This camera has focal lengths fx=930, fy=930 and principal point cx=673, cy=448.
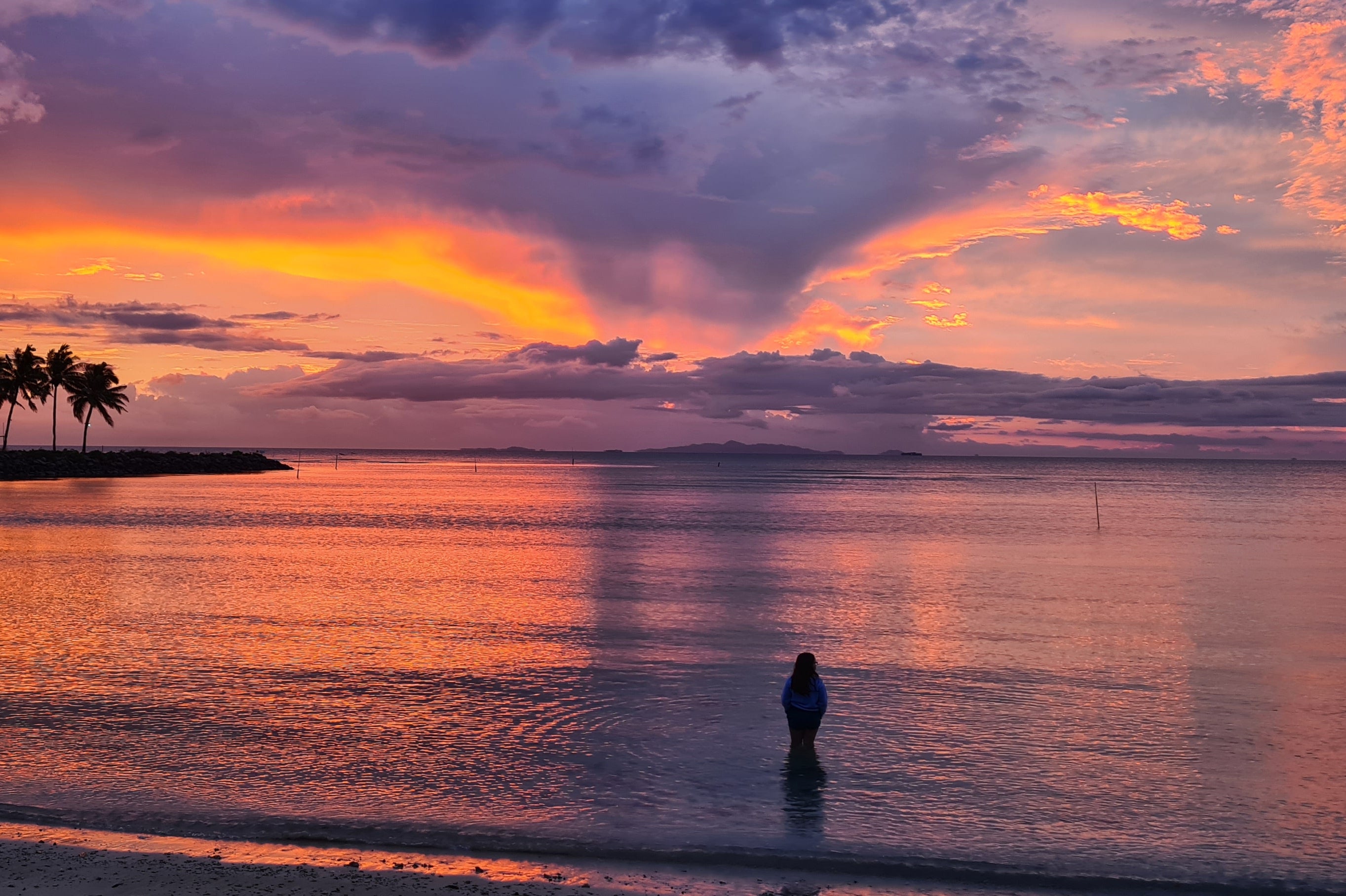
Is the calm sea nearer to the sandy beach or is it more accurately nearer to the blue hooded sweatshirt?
the sandy beach

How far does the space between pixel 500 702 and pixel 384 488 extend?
94.3m

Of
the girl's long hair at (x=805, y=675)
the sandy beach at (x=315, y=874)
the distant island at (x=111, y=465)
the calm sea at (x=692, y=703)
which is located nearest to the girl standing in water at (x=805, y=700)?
the girl's long hair at (x=805, y=675)

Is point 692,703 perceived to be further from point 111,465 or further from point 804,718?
point 111,465

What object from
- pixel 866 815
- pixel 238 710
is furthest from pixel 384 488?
pixel 866 815

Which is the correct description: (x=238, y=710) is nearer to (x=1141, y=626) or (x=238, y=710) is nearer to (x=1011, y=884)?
(x=1011, y=884)

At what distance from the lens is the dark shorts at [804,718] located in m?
12.8

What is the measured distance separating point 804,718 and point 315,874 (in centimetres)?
662

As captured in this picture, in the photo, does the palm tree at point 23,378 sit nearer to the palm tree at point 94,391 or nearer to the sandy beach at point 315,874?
the palm tree at point 94,391

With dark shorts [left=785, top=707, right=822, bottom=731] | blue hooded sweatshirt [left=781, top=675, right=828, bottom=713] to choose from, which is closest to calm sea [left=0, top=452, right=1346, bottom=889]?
dark shorts [left=785, top=707, right=822, bottom=731]

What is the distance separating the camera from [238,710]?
14.4m

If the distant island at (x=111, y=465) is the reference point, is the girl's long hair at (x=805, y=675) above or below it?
below

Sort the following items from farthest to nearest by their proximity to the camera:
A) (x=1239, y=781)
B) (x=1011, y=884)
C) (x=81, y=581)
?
(x=81, y=581)
(x=1239, y=781)
(x=1011, y=884)

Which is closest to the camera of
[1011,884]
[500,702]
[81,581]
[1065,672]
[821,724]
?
[1011,884]

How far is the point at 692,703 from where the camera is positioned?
15492 millimetres
